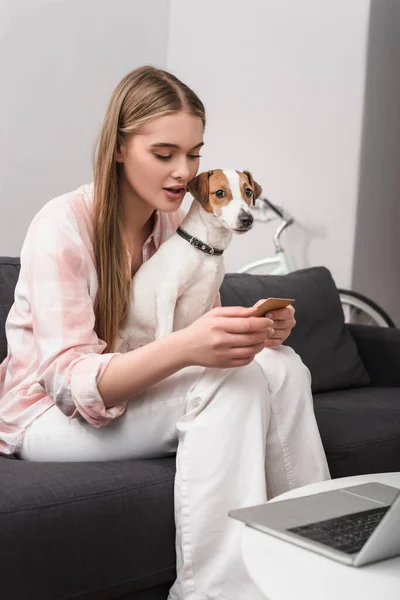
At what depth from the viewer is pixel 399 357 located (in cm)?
245

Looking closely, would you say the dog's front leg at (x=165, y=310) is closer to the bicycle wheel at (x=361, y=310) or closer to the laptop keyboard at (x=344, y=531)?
the laptop keyboard at (x=344, y=531)

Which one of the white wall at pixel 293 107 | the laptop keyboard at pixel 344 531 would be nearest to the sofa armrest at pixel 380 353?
the white wall at pixel 293 107

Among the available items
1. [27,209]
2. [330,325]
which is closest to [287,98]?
[27,209]

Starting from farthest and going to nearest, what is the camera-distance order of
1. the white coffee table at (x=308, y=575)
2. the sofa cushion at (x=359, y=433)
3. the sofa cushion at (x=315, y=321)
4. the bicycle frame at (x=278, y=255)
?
the bicycle frame at (x=278, y=255) → the sofa cushion at (x=315, y=321) → the sofa cushion at (x=359, y=433) → the white coffee table at (x=308, y=575)

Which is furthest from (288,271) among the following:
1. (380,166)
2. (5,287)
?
(5,287)

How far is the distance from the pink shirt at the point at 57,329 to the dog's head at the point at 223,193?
0.20 meters

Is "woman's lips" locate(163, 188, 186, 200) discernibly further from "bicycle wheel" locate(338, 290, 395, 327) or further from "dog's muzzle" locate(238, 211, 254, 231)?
"bicycle wheel" locate(338, 290, 395, 327)

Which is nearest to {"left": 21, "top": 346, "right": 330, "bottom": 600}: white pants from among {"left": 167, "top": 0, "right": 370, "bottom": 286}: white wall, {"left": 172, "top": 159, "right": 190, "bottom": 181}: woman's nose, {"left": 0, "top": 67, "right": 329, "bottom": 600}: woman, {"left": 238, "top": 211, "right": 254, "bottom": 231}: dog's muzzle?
{"left": 0, "top": 67, "right": 329, "bottom": 600}: woman

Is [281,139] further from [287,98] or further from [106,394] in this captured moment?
[106,394]

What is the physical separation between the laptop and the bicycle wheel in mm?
2326

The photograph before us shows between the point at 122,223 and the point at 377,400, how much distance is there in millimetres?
997

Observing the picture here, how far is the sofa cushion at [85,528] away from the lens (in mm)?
1178

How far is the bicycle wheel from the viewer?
3451 mm

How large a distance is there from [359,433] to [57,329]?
0.78m
